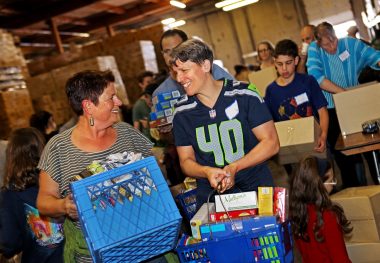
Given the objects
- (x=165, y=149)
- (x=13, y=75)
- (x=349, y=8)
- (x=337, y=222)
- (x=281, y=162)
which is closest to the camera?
(x=337, y=222)

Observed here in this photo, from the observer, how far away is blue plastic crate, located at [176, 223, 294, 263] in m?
1.77

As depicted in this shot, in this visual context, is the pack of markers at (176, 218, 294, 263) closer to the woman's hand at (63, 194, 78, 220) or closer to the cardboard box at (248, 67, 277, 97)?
the woman's hand at (63, 194, 78, 220)

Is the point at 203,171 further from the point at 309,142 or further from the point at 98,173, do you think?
the point at 309,142

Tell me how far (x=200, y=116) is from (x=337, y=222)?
1031 millimetres

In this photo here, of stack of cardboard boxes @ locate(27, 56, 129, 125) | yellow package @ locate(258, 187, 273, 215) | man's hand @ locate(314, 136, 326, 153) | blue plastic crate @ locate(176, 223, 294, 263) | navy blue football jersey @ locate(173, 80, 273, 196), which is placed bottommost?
man's hand @ locate(314, 136, 326, 153)

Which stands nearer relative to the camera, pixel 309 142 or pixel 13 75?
pixel 309 142

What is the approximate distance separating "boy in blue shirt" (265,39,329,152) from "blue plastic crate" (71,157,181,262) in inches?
92.1

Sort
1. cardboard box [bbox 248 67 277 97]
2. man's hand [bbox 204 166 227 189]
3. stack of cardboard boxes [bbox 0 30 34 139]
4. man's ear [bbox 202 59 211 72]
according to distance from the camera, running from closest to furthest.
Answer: man's hand [bbox 204 166 227 189] → man's ear [bbox 202 59 211 72] → cardboard box [bbox 248 67 277 97] → stack of cardboard boxes [bbox 0 30 34 139]

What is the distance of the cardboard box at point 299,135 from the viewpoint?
→ 384 centimetres

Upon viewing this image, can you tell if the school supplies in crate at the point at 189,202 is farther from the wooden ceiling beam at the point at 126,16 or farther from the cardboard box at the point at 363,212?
the wooden ceiling beam at the point at 126,16

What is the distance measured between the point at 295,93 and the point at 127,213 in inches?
99.7

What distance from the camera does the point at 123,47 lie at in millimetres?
9055

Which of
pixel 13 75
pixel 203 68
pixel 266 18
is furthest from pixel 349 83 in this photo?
pixel 266 18

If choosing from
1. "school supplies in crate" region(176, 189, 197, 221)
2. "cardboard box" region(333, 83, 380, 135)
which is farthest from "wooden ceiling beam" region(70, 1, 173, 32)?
"school supplies in crate" region(176, 189, 197, 221)
